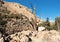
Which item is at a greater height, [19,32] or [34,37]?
[19,32]

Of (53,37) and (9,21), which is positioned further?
(9,21)

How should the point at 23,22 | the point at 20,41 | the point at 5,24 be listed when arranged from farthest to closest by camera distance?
the point at 23,22 < the point at 5,24 < the point at 20,41

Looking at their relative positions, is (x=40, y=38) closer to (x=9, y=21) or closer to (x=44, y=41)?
(x=44, y=41)

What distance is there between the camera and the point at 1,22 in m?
36.8

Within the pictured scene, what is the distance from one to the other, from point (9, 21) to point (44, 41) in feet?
40.2

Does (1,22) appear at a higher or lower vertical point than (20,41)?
higher

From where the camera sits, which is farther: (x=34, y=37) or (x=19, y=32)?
(x=19, y=32)

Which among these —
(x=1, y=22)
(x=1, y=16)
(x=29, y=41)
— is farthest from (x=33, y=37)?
(x=1, y=16)

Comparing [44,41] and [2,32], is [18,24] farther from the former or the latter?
[44,41]

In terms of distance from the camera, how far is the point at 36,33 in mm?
30141

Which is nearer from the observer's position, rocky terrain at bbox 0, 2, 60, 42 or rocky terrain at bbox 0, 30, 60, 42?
rocky terrain at bbox 0, 30, 60, 42

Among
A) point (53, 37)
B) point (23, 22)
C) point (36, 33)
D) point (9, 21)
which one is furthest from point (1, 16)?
point (53, 37)

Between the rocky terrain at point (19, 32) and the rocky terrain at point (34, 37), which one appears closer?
the rocky terrain at point (34, 37)

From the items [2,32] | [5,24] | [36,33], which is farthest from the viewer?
[5,24]
